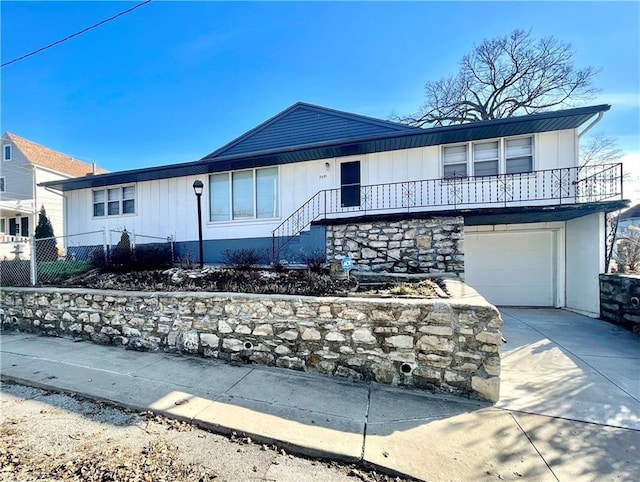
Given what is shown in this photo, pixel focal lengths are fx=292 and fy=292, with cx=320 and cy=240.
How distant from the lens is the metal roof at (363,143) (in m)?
7.15

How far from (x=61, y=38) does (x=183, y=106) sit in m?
5.10

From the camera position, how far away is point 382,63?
9.40m

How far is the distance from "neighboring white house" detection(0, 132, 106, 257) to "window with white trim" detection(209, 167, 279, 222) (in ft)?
49.4

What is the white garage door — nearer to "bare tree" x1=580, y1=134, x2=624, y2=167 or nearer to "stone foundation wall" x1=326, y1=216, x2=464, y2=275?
"stone foundation wall" x1=326, y1=216, x2=464, y2=275

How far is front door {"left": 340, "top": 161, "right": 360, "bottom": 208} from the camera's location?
9055 millimetres

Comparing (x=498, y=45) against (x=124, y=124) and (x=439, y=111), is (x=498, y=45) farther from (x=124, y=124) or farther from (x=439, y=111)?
(x=124, y=124)

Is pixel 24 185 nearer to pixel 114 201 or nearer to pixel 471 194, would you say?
pixel 114 201

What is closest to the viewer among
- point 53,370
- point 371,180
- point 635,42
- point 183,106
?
point 53,370

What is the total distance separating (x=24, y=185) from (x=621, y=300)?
29.3m

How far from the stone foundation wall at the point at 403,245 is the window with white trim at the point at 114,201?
868cm

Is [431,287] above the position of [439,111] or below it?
below

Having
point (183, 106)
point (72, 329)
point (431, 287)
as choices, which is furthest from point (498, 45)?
point (72, 329)

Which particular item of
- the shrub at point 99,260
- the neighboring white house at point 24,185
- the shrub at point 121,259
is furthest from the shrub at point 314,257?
the neighboring white house at point 24,185

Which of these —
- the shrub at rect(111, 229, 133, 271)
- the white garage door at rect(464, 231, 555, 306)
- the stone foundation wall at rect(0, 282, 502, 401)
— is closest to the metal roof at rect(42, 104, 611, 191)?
the white garage door at rect(464, 231, 555, 306)
